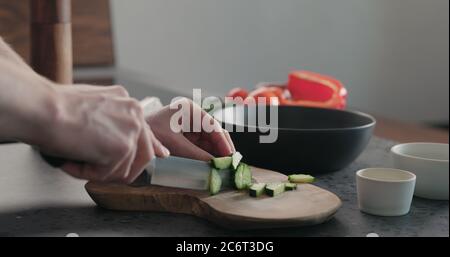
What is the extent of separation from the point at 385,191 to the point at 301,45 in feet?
9.05

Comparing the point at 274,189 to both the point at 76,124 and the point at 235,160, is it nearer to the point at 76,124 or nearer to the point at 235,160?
the point at 235,160

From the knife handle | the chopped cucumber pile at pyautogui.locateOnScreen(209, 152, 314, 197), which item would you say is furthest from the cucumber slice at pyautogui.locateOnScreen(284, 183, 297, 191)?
the knife handle

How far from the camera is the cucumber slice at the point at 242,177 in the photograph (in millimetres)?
873

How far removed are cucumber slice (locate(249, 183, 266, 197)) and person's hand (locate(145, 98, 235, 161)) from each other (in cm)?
9

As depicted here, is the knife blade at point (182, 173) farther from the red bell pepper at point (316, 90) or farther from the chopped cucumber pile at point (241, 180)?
the red bell pepper at point (316, 90)

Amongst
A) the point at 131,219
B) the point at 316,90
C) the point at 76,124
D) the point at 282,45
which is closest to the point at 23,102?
the point at 76,124

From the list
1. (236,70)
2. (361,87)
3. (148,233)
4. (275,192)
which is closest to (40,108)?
(148,233)

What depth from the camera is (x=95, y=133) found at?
696 mm

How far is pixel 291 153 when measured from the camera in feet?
3.16

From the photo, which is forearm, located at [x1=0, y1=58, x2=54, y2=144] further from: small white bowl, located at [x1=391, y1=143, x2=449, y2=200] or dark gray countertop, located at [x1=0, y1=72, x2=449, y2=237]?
small white bowl, located at [x1=391, y1=143, x2=449, y2=200]

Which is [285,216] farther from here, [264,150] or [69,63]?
[69,63]

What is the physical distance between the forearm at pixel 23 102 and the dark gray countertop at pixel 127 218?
15 cm

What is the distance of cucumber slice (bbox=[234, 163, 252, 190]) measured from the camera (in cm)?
87

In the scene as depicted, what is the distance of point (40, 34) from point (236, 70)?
228cm
